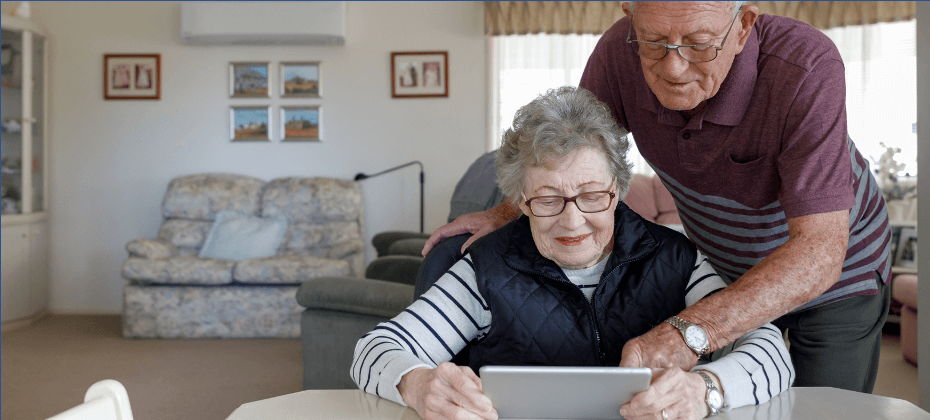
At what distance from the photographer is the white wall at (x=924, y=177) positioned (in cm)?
131

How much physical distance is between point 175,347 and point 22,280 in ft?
5.15

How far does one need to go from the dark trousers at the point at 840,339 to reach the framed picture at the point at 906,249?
3.06m

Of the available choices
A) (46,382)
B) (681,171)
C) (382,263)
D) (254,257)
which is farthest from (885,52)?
(46,382)

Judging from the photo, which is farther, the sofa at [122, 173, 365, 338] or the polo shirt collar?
the sofa at [122, 173, 365, 338]

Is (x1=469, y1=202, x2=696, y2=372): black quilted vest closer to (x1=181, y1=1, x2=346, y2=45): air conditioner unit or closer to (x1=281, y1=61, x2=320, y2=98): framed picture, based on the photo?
(x1=181, y1=1, x2=346, y2=45): air conditioner unit

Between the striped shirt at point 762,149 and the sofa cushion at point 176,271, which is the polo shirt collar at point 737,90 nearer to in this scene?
the striped shirt at point 762,149

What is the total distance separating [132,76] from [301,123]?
1345 mm

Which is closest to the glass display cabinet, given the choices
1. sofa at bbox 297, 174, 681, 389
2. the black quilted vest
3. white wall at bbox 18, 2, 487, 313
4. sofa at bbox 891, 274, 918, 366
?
white wall at bbox 18, 2, 487, 313

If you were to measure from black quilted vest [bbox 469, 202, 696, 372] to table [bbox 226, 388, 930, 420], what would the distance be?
278 millimetres

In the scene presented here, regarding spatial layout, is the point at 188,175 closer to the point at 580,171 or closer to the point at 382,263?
the point at 382,263

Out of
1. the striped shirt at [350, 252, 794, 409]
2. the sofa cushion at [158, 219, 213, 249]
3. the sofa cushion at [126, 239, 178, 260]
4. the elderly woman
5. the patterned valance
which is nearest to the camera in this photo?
the striped shirt at [350, 252, 794, 409]

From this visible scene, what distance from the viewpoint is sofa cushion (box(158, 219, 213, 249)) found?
443 cm

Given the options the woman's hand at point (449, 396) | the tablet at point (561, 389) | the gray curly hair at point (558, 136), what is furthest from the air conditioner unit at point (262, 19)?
the tablet at point (561, 389)

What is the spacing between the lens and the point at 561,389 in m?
0.79
